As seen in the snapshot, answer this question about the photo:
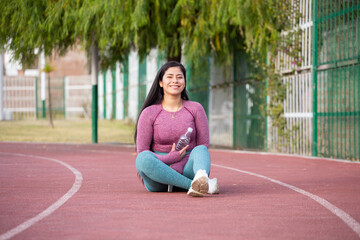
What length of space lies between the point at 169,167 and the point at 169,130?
1.69 ft

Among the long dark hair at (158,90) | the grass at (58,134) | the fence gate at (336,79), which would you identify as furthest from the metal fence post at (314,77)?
the grass at (58,134)

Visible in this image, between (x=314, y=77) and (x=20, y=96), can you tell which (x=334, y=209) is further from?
(x=20, y=96)

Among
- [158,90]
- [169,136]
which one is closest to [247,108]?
[158,90]

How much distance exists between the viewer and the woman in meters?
8.33

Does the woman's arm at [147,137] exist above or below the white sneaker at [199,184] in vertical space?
above

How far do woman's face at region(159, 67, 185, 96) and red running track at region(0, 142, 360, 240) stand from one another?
130 cm

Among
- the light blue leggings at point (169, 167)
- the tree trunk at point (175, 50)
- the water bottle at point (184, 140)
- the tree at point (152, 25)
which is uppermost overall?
the tree at point (152, 25)

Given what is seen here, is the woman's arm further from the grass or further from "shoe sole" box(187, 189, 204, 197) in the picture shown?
the grass

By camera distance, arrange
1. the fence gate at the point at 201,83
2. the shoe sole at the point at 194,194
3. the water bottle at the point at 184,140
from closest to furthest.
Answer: the shoe sole at the point at 194,194, the water bottle at the point at 184,140, the fence gate at the point at 201,83

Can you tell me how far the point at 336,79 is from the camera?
16016mm

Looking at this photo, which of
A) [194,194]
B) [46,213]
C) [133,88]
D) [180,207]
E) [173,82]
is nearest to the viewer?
[46,213]

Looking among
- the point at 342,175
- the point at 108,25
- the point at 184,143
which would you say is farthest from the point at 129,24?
the point at 184,143

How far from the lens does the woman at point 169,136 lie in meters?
8.33

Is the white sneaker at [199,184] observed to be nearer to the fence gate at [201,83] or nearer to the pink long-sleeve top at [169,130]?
the pink long-sleeve top at [169,130]
